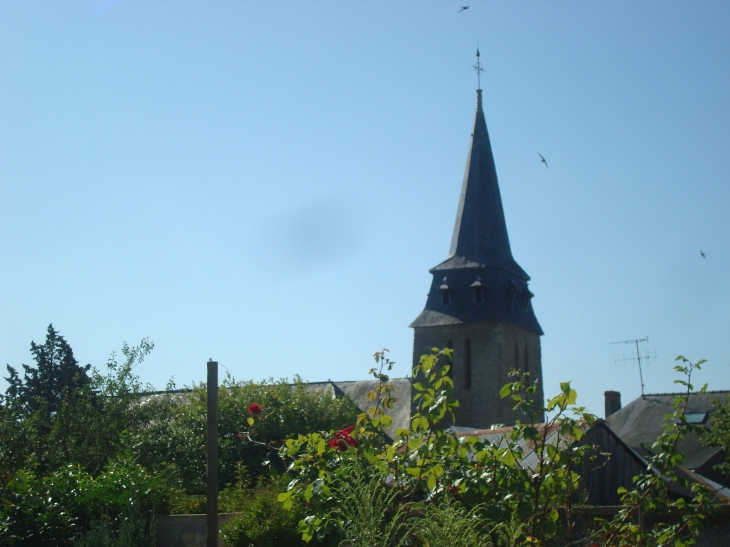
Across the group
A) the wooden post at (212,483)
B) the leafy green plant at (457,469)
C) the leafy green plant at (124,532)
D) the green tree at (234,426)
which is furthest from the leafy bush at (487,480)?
the green tree at (234,426)

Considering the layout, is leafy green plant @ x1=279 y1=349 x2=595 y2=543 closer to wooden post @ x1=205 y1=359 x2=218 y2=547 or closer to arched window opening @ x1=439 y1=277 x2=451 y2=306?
wooden post @ x1=205 y1=359 x2=218 y2=547

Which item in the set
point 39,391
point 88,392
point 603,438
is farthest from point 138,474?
point 39,391

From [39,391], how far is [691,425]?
38.7 m

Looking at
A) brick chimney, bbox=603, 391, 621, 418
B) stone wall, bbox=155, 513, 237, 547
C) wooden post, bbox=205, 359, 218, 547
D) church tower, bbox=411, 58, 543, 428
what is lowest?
stone wall, bbox=155, 513, 237, 547

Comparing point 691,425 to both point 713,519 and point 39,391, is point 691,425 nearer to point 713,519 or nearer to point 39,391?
point 713,519

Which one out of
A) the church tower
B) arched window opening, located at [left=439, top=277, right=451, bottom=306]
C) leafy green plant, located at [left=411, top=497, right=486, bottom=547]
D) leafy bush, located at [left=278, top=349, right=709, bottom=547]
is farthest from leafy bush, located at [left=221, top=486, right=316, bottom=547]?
arched window opening, located at [left=439, top=277, right=451, bottom=306]

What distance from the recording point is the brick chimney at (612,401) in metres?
43.3

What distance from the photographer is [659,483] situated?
491cm

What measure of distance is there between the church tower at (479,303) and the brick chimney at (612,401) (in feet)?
13.8

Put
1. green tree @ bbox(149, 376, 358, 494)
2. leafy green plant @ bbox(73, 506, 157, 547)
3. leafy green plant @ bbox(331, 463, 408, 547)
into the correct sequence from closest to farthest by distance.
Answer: leafy green plant @ bbox(331, 463, 408, 547), leafy green plant @ bbox(73, 506, 157, 547), green tree @ bbox(149, 376, 358, 494)

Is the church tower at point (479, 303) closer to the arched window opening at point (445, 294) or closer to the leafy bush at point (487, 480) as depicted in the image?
the arched window opening at point (445, 294)

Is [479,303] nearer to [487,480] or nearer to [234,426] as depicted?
[234,426]

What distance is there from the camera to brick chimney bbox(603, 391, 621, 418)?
4334cm

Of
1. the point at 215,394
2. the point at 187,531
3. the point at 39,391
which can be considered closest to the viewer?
the point at 215,394
